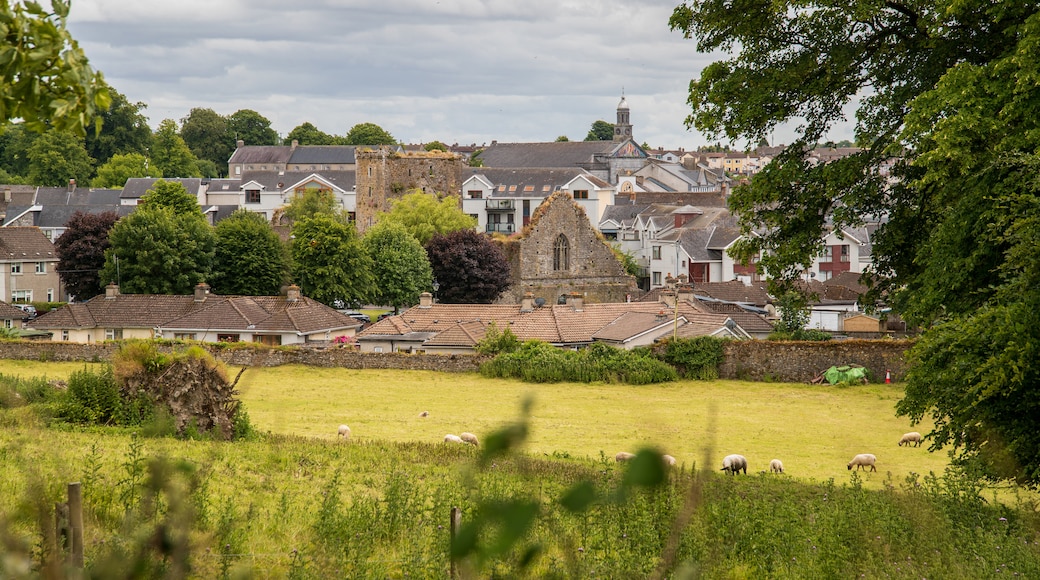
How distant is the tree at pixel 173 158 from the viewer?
434 feet

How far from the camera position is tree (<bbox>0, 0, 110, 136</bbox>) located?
4273 mm

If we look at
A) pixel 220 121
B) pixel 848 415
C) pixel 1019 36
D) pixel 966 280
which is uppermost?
pixel 220 121

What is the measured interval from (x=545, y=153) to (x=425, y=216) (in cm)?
6195

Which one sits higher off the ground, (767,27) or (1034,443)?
(767,27)

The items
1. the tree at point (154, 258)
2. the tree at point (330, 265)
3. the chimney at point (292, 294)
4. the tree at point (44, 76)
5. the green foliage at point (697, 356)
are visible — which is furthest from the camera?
the tree at point (330, 265)

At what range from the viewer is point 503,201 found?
3440 inches

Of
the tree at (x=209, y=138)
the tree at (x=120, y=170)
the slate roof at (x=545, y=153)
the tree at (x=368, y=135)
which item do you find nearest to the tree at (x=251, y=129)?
the tree at (x=209, y=138)

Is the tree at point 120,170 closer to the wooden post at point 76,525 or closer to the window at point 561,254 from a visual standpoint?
the window at point 561,254

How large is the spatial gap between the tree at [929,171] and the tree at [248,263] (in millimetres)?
41169

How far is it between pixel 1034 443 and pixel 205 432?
12.0 m

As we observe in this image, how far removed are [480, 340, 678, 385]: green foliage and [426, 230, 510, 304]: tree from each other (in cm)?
2433

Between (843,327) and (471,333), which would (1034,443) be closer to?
(471,333)

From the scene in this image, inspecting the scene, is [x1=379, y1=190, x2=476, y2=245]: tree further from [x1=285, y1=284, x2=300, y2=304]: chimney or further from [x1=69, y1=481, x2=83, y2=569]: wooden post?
[x1=69, y1=481, x2=83, y2=569]: wooden post

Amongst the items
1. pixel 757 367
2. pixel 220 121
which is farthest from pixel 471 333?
pixel 220 121
